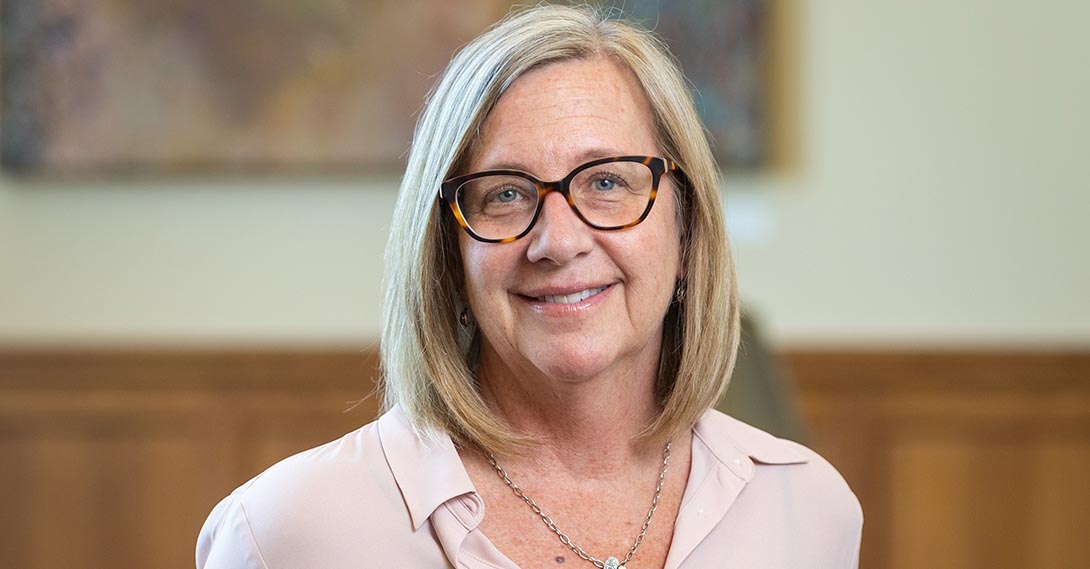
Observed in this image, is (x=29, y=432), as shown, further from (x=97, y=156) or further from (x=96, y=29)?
(x=96, y=29)

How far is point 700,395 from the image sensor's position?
170cm

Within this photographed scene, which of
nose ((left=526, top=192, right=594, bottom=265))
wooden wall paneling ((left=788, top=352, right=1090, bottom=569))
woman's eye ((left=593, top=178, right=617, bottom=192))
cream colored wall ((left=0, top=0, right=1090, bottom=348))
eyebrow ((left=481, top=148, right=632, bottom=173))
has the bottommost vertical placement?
wooden wall paneling ((left=788, top=352, right=1090, bottom=569))

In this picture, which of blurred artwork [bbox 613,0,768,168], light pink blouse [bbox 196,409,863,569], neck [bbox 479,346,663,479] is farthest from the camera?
blurred artwork [bbox 613,0,768,168]

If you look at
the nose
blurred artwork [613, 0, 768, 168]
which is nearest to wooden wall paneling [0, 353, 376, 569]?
Answer: blurred artwork [613, 0, 768, 168]

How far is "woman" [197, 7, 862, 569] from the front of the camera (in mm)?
1504

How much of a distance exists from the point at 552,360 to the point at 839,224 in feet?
9.51

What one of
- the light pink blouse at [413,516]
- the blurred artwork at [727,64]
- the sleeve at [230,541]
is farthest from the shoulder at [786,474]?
the blurred artwork at [727,64]

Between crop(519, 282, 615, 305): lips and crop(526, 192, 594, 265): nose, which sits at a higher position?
crop(526, 192, 594, 265): nose

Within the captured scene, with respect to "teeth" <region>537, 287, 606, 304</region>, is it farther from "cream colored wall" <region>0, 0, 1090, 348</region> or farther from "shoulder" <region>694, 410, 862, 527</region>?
"cream colored wall" <region>0, 0, 1090, 348</region>

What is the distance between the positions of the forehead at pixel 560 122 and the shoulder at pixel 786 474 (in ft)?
1.38

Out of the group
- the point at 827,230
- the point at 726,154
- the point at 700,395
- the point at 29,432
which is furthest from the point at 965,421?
the point at 29,432

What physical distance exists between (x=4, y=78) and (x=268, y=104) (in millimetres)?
875

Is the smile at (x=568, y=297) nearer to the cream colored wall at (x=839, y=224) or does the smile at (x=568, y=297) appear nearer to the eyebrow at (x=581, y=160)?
the eyebrow at (x=581, y=160)

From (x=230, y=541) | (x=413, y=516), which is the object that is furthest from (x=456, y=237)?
(x=230, y=541)
